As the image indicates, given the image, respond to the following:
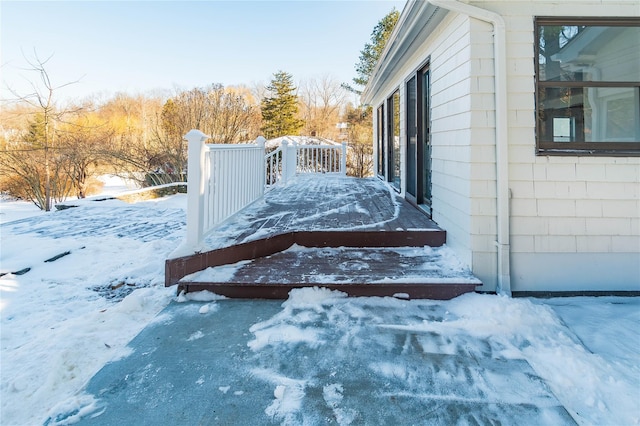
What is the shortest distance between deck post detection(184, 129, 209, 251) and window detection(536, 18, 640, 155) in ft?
9.06

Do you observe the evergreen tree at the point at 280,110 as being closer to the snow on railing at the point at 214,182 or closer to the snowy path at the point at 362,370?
the snow on railing at the point at 214,182

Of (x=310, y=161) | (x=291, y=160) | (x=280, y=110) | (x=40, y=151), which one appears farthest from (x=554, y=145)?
(x=280, y=110)

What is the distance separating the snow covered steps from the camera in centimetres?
260

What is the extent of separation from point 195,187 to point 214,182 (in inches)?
15.8

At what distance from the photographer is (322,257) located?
3.26 metres

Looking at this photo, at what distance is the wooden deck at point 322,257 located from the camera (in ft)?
8.66

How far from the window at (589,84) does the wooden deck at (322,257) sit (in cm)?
135

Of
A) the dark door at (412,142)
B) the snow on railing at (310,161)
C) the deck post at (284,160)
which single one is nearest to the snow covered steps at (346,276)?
the dark door at (412,142)

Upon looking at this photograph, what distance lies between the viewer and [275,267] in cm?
300

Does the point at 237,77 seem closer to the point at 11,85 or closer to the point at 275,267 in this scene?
the point at 11,85

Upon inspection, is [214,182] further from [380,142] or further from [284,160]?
[380,142]

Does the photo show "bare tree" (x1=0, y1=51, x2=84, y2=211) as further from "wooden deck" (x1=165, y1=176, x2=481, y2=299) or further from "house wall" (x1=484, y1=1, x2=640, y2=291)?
"house wall" (x1=484, y1=1, x2=640, y2=291)

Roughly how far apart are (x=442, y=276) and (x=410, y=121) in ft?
11.3

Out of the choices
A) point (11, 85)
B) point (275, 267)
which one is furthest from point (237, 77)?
point (275, 267)
